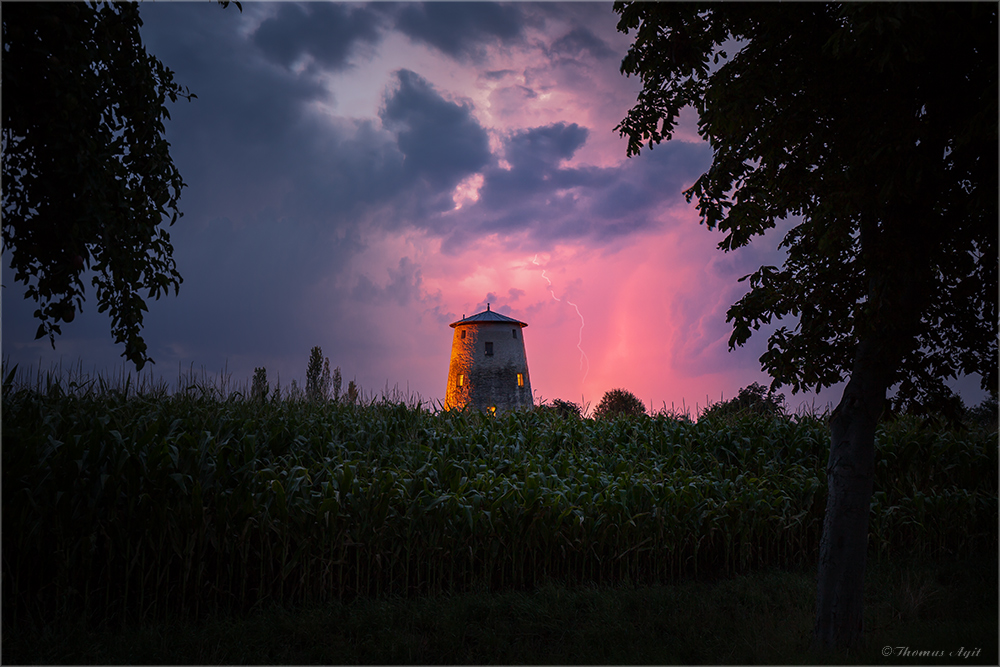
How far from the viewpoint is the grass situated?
17.2ft

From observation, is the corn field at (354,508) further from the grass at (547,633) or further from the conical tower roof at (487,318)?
the conical tower roof at (487,318)

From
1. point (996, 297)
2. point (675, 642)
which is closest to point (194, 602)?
point (675, 642)

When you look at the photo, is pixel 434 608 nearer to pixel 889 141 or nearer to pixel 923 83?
pixel 889 141

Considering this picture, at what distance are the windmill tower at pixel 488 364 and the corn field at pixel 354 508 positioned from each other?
17.7 m

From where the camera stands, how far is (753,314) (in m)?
6.62

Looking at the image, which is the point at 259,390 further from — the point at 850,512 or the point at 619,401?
the point at 619,401

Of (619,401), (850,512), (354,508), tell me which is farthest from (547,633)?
(619,401)

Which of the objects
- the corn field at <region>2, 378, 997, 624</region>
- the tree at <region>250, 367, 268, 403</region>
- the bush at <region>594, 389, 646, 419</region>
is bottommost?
the corn field at <region>2, 378, 997, 624</region>

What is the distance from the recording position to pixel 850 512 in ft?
18.5

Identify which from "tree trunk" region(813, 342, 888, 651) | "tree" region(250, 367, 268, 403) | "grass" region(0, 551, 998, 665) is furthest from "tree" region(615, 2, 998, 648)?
"tree" region(250, 367, 268, 403)

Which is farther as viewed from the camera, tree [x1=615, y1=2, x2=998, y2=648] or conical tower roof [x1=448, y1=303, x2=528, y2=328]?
conical tower roof [x1=448, y1=303, x2=528, y2=328]

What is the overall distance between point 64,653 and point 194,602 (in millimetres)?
1360

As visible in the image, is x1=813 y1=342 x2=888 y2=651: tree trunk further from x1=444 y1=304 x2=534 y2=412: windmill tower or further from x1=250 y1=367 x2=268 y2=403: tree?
x1=444 y1=304 x2=534 y2=412: windmill tower

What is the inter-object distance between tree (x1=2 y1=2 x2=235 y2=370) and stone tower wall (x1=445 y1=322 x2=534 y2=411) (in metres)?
23.8
